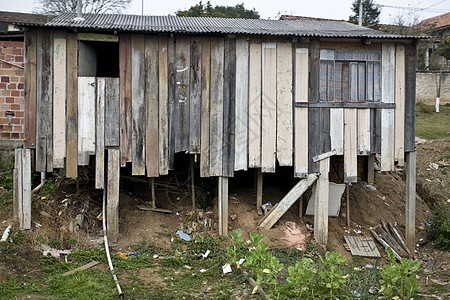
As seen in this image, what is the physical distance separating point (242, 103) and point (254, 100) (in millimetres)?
283

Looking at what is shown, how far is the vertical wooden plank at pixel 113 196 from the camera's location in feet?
34.1

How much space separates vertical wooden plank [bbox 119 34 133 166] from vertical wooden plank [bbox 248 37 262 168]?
2.70m

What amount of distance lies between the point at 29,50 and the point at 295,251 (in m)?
7.27

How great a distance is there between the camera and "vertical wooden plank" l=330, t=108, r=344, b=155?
1082 centimetres

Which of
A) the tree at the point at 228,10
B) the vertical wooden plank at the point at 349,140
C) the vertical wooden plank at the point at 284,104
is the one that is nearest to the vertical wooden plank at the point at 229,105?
the vertical wooden plank at the point at 284,104

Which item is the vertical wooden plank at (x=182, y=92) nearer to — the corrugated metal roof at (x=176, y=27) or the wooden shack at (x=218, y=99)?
the wooden shack at (x=218, y=99)

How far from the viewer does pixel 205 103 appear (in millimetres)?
10570

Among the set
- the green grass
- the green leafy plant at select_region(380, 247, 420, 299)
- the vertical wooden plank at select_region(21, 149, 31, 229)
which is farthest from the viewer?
the green grass

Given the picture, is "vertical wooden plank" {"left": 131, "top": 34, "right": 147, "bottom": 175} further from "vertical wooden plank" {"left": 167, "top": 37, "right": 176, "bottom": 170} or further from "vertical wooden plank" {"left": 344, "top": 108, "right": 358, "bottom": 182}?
"vertical wooden plank" {"left": 344, "top": 108, "right": 358, "bottom": 182}

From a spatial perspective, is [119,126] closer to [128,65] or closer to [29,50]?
[128,65]

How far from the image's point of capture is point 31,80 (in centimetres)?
1000

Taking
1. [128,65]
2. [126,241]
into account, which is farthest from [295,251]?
[128,65]

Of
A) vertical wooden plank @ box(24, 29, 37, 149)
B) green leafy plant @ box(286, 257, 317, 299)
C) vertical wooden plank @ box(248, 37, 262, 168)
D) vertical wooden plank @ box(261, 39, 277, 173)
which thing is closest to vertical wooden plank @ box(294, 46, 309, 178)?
vertical wooden plank @ box(261, 39, 277, 173)

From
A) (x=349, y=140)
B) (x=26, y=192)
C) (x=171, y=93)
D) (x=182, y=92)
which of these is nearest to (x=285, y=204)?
(x=349, y=140)
